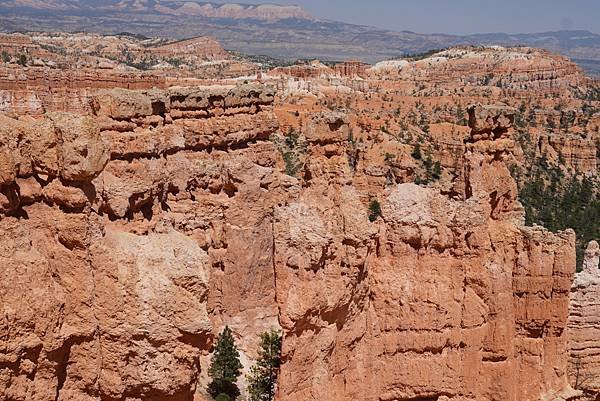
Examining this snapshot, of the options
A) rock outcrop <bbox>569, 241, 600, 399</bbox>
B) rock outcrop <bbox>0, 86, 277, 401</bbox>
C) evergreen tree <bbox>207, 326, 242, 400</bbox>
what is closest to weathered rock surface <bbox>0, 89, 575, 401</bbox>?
rock outcrop <bbox>0, 86, 277, 401</bbox>

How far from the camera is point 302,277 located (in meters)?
8.13

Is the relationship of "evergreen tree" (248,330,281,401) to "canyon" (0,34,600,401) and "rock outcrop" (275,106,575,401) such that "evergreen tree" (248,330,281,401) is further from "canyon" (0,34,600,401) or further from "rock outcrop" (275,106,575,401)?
"rock outcrop" (275,106,575,401)

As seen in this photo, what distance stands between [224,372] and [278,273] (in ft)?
22.1

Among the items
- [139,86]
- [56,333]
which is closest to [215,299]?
[56,333]

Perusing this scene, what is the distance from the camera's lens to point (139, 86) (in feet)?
132

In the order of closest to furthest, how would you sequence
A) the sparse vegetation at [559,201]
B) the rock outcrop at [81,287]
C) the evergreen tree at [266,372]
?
the rock outcrop at [81,287], the evergreen tree at [266,372], the sparse vegetation at [559,201]

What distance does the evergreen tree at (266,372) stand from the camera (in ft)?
44.5

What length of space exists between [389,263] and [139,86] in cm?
3382

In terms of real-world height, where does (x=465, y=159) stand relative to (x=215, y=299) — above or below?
above

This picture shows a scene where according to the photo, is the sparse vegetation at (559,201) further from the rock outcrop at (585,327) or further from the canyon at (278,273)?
the canyon at (278,273)

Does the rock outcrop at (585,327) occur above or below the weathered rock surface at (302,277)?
below

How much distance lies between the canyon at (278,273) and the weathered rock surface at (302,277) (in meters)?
0.02

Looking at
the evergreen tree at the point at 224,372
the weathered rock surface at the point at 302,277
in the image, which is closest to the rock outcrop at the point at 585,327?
the weathered rock surface at the point at 302,277

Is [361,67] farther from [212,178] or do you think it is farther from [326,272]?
[326,272]
